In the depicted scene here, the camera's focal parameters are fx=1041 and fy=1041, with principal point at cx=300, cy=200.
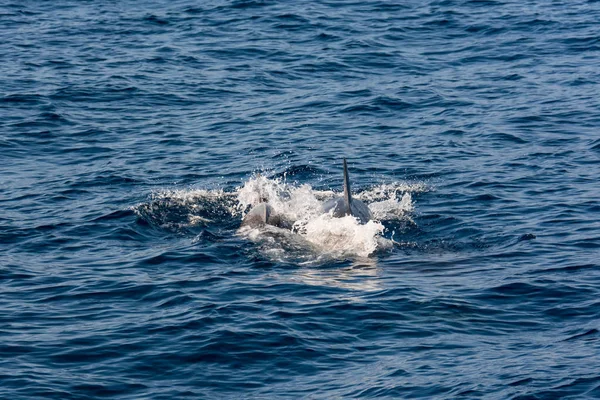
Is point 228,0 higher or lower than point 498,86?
higher

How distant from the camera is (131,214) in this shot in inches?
847

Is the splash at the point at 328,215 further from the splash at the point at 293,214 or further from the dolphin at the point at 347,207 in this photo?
the dolphin at the point at 347,207

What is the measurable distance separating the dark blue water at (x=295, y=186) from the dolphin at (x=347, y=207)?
765 mm

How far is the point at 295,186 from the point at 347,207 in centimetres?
365

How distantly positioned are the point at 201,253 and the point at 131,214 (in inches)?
110

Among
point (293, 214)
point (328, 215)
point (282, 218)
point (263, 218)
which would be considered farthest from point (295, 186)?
point (328, 215)

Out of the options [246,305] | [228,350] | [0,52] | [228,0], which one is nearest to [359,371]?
[228,350]

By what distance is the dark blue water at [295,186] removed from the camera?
14.6m

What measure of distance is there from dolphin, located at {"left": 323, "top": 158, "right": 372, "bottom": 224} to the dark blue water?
0.76 m

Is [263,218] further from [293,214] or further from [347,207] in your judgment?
[347,207]

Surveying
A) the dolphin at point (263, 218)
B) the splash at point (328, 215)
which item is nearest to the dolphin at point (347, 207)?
the splash at point (328, 215)

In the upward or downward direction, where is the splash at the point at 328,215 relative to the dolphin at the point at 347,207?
downward

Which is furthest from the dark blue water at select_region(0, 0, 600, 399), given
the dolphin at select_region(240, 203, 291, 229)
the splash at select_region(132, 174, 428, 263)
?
the dolphin at select_region(240, 203, 291, 229)

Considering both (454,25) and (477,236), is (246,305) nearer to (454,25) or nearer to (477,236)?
(477,236)
